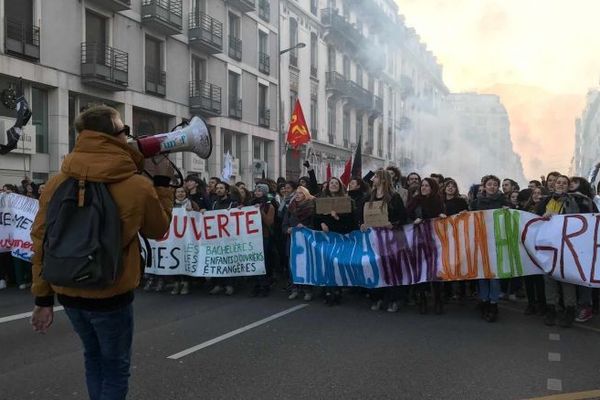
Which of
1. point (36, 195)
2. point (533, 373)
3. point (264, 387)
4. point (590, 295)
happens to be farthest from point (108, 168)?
point (36, 195)

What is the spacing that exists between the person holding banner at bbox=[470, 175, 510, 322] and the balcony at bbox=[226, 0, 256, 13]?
21139mm

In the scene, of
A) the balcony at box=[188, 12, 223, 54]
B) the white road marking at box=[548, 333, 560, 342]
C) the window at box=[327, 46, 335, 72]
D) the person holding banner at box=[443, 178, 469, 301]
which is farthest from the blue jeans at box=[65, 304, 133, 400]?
the window at box=[327, 46, 335, 72]

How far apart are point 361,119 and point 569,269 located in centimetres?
3705

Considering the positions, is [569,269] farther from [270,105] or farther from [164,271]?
[270,105]

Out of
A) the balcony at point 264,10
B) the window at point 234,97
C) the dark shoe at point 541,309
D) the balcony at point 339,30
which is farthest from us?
the balcony at point 339,30

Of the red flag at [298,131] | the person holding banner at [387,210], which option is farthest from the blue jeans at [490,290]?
the red flag at [298,131]

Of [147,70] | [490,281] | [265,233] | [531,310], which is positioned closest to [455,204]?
[490,281]

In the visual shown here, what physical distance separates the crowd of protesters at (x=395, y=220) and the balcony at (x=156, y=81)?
37.6 ft

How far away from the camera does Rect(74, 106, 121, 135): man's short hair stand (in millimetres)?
2814

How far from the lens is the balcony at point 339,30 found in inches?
1403

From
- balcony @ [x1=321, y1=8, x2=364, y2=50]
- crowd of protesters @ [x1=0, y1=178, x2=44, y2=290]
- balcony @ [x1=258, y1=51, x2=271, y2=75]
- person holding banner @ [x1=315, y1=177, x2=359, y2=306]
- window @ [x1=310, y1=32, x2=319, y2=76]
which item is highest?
balcony @ [x1=321, y1=8, x2=364, y2=50]

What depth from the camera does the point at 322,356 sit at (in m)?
5.39

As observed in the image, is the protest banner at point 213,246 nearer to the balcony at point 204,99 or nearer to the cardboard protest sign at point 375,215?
the cardboard protest sign at point 375,215

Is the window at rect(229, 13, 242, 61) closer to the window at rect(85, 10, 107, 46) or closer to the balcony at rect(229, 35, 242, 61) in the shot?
the balcony at rect(229, 35, 242, 61)
